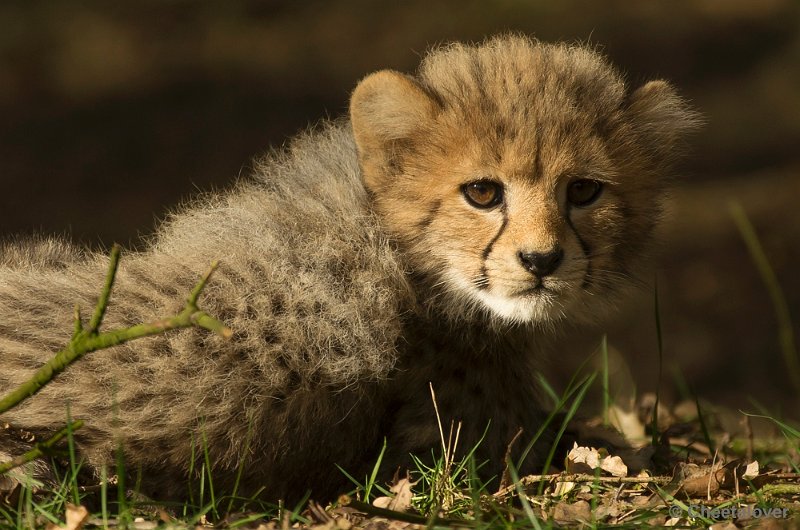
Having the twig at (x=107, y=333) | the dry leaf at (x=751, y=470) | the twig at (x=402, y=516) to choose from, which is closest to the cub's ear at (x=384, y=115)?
the twig at (x=107, y=333)

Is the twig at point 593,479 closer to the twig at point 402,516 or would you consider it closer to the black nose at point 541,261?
the twig at point 402,516

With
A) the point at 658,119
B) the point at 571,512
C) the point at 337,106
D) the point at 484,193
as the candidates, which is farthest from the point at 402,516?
the point at 337,106

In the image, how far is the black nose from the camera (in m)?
3.11

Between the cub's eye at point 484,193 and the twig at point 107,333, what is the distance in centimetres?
103

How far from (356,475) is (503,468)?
19.0 inches

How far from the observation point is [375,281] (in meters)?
3.27

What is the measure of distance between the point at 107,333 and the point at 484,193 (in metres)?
A: 1.28

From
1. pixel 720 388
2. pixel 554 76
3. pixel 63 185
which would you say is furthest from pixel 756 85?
pixel 554 76

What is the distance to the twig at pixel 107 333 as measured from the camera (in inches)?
95.3

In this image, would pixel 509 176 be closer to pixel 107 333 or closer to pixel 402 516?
pixel 402 516

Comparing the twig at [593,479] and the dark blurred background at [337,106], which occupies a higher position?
the dark blurred background at [337,106]

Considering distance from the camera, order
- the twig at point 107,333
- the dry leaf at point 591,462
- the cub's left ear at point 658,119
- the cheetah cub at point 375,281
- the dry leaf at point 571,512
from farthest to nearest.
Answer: the cub's left ear at point 658,119
the dry leaf at point 591,462
the cheetah cub at point 375,281
the dry leaf at point 571,512
the twig at point 107,333

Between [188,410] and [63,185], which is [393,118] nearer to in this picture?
[188,410]

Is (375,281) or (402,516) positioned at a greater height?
(375,281)
